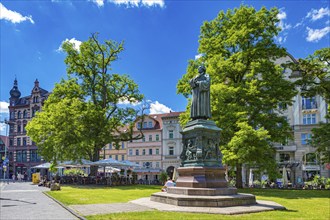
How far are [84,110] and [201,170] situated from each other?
24626mm

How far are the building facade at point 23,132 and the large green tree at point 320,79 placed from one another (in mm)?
59782

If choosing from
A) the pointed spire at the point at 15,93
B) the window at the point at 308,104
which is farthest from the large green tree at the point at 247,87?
the pointed spire at the point at 15,93

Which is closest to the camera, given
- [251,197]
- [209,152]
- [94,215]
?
[94,215]

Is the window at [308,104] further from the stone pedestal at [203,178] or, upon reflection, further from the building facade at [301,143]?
the stone pedestal at [203,178]

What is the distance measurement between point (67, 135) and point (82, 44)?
11283 millimetres

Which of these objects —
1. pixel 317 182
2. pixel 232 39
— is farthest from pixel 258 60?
pixel 317 182

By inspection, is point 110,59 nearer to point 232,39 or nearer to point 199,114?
point 232,39

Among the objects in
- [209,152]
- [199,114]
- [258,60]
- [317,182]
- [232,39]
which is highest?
Result: [232,39]

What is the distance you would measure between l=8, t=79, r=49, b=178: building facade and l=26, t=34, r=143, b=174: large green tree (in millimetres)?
38570

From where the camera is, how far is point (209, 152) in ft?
46.3

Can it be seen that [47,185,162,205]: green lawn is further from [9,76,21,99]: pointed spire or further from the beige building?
[9,76,21,99]: pointed spire

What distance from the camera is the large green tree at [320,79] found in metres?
26.4

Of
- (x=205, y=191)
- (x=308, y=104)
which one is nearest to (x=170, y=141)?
(x=308, y=104)

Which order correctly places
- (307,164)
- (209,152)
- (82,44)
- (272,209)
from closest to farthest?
1. (272,209)
2. (209,152)
3. (82,44)
4. (307,164)
